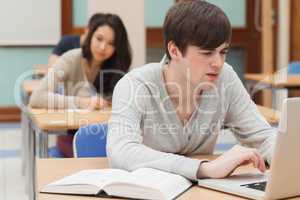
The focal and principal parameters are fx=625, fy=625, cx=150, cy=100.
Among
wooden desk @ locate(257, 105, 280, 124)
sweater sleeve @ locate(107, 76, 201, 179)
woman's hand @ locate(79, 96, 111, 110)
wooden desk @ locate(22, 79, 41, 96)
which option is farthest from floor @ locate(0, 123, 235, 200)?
sweater sleeve @ locate(107, 76, 201, 179)

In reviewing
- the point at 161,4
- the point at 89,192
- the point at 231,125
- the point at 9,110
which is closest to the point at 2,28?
the point at 9,110

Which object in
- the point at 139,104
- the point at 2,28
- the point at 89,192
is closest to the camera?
the point at 89,192

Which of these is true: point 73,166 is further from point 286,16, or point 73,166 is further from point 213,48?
point 286,16

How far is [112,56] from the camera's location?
12.5ft

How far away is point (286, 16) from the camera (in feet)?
24.6

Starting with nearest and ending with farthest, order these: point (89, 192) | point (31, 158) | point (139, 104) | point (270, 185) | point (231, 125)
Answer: point (270, 185) → point (89, 192) → point (139, 104) → point (231, 125) → point (31, 158)

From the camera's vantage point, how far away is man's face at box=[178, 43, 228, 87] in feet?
6.70

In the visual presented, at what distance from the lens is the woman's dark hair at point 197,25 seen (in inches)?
79.3

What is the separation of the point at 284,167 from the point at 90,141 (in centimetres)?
103

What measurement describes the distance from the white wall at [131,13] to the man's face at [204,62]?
96.3 inches

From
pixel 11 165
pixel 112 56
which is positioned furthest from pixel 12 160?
pixel 112 56

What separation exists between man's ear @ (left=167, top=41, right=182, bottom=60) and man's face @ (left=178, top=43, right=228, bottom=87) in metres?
0.03

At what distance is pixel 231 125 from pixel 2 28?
546cm

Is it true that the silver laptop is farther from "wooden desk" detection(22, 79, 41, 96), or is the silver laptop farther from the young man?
"wooden desk" detection(22, 79, 41, 96)
